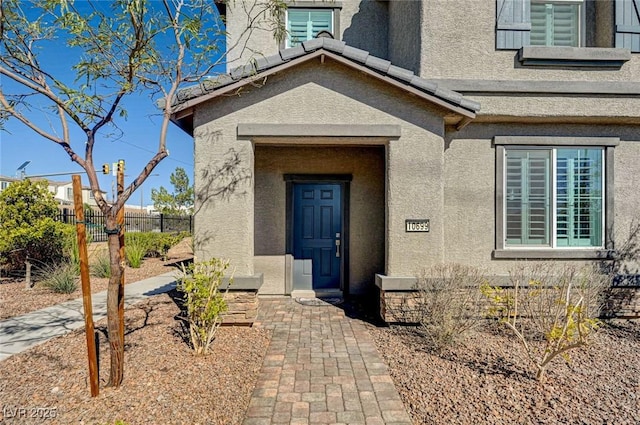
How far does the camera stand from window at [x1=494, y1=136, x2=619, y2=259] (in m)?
6.86

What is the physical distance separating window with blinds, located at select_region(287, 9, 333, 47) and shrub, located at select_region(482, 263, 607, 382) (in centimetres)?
800

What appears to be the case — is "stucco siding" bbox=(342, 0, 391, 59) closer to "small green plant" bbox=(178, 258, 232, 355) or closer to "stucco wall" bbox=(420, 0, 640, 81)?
"stucco wall" bbox=(420, 0, 640, 81)

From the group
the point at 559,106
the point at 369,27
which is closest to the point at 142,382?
the point at 559,106

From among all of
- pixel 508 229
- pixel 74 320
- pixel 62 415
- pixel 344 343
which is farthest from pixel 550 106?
pixel 74 320

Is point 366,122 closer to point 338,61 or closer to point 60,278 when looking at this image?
point 338,61

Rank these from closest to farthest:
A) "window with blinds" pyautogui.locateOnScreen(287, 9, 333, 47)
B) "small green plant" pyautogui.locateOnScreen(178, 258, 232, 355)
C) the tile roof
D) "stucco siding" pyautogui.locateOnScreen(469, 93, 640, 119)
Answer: "small green plant" pyautogui.locateOnScreen(178, 258, 232, 355) → the tile roof → "stucco siding" pyautogui.locateOnScreen(469, 93, 640, 119) → "window with blinds" pyautogui.locateOnScreen(287, 9, 333, 47)

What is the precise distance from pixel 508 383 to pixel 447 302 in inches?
54.9

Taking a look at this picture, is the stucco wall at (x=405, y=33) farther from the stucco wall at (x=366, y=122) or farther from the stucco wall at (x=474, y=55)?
the stucco wall at (x=366, y=122)

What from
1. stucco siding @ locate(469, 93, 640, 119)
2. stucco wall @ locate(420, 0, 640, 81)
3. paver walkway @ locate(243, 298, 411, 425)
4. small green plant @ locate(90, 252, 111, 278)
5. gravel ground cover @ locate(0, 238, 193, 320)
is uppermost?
stucco wall @ locate(420, 0, 640, 81)

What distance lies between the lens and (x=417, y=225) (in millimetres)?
6273

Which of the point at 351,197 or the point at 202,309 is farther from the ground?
the point at 351,197

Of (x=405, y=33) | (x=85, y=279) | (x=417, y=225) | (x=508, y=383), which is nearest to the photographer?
(x=85, y=279)

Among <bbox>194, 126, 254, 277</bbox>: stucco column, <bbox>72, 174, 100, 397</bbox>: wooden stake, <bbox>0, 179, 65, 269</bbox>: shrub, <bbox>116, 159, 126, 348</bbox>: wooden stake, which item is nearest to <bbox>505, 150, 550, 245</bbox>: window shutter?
<bbox>194, 126, 254, 277</bbox>: stucco column

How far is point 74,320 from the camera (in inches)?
255
